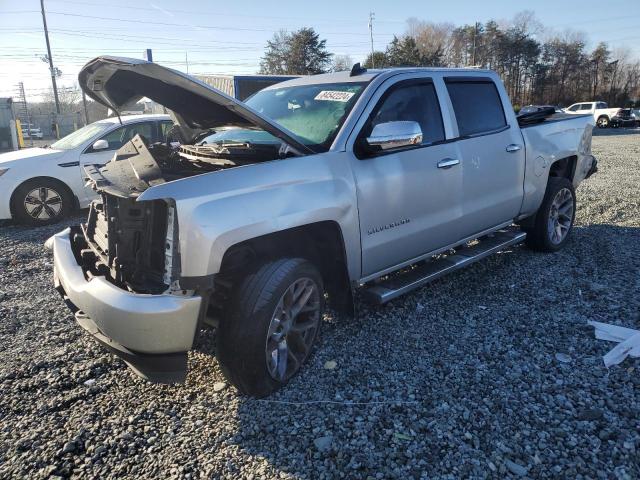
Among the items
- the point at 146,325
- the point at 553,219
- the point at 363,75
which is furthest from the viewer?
the point at 553,219

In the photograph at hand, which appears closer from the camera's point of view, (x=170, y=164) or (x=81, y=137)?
(x=170, y=164)

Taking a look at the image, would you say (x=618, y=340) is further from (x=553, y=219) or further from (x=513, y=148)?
(x=553, y=219)

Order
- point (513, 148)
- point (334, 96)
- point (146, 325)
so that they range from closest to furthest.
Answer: point (146, 325) → point (334, 96) → point (513, 148)

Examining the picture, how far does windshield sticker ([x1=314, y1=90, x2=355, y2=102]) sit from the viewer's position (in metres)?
3.69

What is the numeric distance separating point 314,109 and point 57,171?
5656mm

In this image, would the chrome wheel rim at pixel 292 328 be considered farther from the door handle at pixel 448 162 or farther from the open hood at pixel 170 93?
the door handle at pixel 448 162

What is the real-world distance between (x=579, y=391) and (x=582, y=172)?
3.91 meters

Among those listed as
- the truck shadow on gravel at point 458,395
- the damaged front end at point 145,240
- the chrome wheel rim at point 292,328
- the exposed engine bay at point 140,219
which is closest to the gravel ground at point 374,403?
the truck shadow on gravel at point 458,395

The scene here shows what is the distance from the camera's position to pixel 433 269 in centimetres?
411

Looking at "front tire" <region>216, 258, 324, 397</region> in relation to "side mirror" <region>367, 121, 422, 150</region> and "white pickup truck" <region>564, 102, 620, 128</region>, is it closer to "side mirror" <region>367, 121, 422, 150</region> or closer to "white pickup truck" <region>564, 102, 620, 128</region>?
"side mirror" <region>367, 121, 422, 150</region>

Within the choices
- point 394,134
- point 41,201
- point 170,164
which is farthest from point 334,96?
point 41,201

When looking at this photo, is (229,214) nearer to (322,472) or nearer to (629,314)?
(322,472)

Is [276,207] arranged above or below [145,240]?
above

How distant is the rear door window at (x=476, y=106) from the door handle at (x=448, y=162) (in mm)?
327
